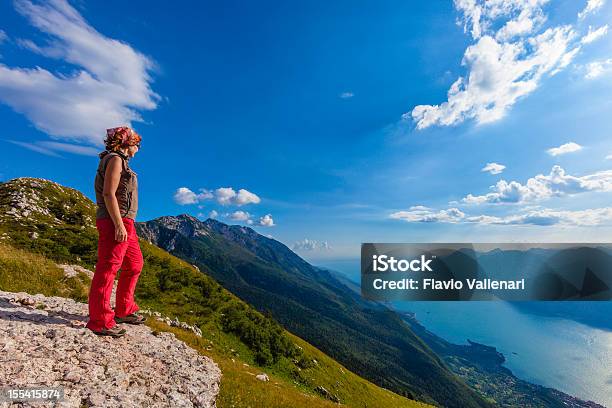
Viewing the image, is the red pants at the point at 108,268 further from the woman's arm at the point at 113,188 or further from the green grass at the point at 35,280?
the green grass at the point at 35,280

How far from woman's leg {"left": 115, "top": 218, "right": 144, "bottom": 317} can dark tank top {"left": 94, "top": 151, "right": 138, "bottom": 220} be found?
1.39ft

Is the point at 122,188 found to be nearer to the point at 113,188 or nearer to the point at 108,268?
the point at 113,188

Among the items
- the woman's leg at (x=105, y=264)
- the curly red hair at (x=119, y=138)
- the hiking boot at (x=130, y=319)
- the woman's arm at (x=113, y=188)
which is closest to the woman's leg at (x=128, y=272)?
the hiking boot at (x=130, y=319)

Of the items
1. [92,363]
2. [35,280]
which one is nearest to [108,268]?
[92,363]

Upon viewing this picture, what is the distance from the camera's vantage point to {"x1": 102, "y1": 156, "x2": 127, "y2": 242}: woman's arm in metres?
8.24

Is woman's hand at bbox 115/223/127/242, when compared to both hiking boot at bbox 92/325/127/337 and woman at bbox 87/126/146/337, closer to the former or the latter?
woman at bbox 87/126/146/337

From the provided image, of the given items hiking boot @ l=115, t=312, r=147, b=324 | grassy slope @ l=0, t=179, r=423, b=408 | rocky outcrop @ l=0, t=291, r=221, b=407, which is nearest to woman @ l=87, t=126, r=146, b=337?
rocky outcrop @ l=0, t=291, r=221, b=407

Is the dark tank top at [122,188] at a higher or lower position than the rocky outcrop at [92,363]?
higher

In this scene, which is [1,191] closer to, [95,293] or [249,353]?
[249,353]

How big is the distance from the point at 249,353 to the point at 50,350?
21.9m

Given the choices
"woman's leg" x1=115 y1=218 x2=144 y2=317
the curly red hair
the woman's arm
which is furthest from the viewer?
"woman's leg" x1=115 y1=218 x2=144 y2=317

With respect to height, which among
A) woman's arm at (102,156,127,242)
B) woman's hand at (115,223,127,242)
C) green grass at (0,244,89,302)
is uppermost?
woman's arm at (102,156,127,242)

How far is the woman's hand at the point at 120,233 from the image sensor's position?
27.6 feet

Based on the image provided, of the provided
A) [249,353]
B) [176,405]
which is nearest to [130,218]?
[176,405]
